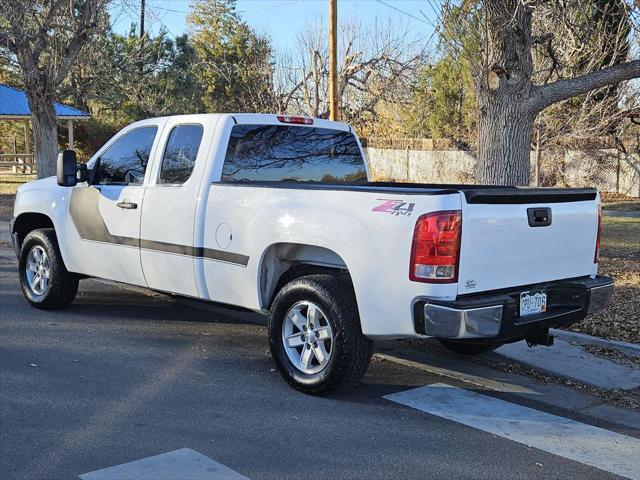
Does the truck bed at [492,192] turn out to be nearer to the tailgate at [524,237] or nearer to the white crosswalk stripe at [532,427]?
the tailgate at [524,237]

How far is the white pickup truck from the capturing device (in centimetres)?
460

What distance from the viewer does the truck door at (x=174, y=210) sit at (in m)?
6.03

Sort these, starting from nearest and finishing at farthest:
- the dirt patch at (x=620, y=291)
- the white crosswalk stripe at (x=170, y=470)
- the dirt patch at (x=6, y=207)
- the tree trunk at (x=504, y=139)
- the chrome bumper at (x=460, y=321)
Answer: the white crosswalk stripe at (x=170, y=470) < the chrome bumper at (x=460, y=321) < the dirt patch at (x=620, y=291) < the tree trunk at (x=504, y=139) < the dirt patch at (x=6, y=207)

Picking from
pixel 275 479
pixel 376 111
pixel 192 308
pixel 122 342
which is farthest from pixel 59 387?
pixel 376 111

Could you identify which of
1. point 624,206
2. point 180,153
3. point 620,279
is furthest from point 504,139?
point 624,206

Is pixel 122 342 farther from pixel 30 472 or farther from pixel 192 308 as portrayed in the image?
pixel 30 472

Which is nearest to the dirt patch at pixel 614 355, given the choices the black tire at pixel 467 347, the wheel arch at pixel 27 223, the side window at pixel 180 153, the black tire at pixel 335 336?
the black tire at pixel 467 347

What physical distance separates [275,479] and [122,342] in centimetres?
308

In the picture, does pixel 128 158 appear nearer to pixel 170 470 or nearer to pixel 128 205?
pixel 128 205

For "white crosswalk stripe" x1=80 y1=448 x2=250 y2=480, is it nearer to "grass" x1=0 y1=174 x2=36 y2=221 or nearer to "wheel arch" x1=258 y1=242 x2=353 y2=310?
"wheel arch" x1=258 y1=242 x2=353 y2=310

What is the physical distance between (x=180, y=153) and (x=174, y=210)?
53cm

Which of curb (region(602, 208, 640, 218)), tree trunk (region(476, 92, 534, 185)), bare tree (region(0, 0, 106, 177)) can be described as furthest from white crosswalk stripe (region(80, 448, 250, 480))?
curb (region(602, 208, 640, 218))

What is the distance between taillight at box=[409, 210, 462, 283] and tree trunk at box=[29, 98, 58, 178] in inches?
612

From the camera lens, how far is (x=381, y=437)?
4.50 m
